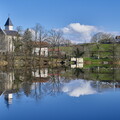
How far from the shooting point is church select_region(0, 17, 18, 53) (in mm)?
78750

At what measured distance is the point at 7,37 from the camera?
94.9m

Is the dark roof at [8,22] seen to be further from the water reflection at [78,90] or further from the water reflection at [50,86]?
the water reflection at [78,90]

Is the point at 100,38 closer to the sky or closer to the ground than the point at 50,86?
closer to the sky

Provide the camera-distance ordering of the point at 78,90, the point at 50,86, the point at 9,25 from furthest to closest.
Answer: the point at 9,25 → the point at 50,86 → the point at 78,90

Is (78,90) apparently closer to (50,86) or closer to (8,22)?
(50,86)

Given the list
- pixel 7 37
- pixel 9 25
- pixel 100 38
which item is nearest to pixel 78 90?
pixel 7 37

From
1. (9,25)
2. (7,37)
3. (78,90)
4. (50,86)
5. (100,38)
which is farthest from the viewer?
(100,38)

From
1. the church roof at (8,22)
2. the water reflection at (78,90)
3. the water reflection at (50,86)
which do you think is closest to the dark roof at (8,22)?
the church roof at (8,22)

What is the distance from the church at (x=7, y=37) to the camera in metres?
78.8

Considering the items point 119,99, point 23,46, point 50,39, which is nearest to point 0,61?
point 23,46

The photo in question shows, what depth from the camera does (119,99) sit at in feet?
52.0

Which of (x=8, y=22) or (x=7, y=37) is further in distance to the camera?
(x=8, y=22)

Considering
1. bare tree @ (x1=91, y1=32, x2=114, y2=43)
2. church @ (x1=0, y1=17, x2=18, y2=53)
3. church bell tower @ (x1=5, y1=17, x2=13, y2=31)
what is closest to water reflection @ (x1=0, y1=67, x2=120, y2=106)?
church @ (x1=0, y1=17, x2=18, y2=53)

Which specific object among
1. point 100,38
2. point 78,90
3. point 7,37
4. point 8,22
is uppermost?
point 8,22
